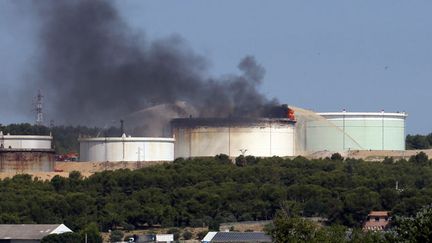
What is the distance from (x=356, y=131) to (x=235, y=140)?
9.86m

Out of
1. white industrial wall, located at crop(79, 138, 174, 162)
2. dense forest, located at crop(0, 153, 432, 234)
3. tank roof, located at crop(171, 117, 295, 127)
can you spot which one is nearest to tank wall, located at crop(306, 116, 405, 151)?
dense forest, located at crop(0, 153, 432, 234)

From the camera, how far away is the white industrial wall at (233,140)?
126 metres

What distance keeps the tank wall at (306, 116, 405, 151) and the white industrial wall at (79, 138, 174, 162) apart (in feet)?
38.1

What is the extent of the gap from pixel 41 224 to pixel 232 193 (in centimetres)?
1558

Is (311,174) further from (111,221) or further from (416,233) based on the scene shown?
(416,233)

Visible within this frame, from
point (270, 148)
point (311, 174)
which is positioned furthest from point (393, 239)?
point (270, 148)

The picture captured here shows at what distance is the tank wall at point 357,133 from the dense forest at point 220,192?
13.8ft

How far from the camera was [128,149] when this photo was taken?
126 metres

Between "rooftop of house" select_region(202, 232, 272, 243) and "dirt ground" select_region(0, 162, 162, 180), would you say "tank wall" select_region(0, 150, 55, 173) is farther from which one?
"rooftop of house" select_region(202, 232, 272, 243)

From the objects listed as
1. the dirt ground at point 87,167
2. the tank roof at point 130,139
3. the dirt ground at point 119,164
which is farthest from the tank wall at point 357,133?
the dirt ground at point 87,167

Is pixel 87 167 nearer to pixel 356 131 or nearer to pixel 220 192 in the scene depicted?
pixel 220 192

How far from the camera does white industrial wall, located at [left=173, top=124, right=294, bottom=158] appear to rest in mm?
125688

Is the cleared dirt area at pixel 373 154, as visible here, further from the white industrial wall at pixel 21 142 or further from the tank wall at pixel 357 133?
the white industrial wall at pixel 21 142

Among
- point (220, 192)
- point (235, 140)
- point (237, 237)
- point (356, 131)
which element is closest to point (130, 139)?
point (235, 140)
